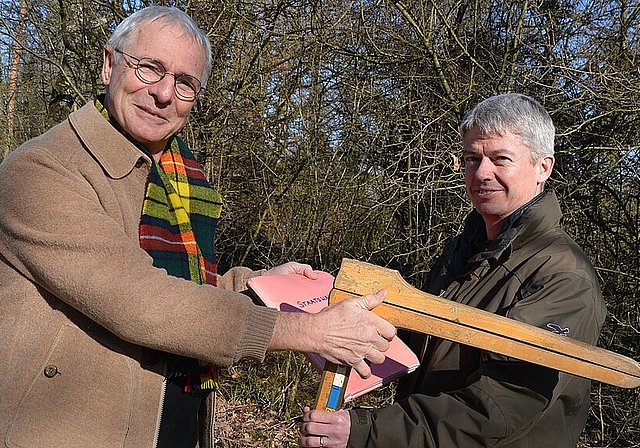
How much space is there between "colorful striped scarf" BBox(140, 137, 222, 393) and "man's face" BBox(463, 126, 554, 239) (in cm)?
105

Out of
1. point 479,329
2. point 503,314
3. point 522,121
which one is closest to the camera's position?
point 479,329

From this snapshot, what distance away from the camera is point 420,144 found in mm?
5680

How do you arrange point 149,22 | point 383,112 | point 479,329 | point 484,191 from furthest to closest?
point 383,112
point 484,191
point 149,22
point 479,329

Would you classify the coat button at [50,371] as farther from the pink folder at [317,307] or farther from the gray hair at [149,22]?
the gray hair at [149,22]

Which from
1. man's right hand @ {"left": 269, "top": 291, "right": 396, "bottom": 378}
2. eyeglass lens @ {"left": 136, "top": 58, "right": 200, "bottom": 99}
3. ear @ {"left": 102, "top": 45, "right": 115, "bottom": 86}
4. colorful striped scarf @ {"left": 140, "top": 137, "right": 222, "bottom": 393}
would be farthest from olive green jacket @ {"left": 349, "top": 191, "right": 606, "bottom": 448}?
ear @ {"left": 102, "top": 45, "right": 115, "bottom": 86}

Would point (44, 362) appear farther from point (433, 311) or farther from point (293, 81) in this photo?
point (293, 81)

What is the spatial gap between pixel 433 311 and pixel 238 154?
5214 millimetres

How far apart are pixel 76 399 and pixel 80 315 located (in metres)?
0.24

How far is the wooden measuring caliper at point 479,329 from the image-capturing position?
5.47ft

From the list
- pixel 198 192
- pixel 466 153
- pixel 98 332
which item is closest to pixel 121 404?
pixel 98 332

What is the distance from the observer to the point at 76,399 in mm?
1839

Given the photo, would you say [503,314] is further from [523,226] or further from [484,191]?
[484,191]

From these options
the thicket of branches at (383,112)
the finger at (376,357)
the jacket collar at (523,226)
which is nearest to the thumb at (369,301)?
the finger at (376,357)

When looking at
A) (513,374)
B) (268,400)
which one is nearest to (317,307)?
(513,374)
